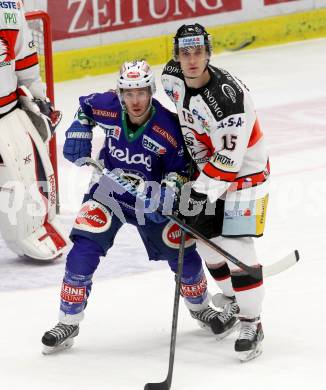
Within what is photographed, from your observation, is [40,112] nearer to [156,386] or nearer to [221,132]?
[221,132]

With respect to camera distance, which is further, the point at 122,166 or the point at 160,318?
the point at 160,318

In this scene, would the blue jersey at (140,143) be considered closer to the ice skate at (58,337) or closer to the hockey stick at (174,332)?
the hockey stick at (174,332)

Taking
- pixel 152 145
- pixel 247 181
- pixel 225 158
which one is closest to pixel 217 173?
pixel 225 158

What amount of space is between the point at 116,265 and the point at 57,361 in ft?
4.09

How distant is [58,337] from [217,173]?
844mm

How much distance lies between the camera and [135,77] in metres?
4.63

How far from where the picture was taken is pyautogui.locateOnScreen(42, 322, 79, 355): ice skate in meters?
4.80

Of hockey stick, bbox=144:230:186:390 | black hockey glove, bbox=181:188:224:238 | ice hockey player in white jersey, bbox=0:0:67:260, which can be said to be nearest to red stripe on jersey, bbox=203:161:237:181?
black hockey glove, bbox=181:188:224:238

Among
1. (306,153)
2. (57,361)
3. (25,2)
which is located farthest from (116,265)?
(25,2)

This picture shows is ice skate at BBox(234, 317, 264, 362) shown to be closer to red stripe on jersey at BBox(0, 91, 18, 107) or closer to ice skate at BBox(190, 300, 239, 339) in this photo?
ice skate at BBox(190, 300, 239, 339)

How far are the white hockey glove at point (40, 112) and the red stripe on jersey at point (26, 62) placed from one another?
97 millimetres

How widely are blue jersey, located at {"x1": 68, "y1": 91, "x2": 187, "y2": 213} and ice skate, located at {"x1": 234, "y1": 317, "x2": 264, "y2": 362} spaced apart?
589 millimetres

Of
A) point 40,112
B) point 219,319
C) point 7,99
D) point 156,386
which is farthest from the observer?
point 40,112

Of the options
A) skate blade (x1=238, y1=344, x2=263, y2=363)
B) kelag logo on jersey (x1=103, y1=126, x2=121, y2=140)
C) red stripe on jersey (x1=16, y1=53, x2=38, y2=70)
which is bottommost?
skate blade (x1=238, y1=344, x2=263, y2=363)
